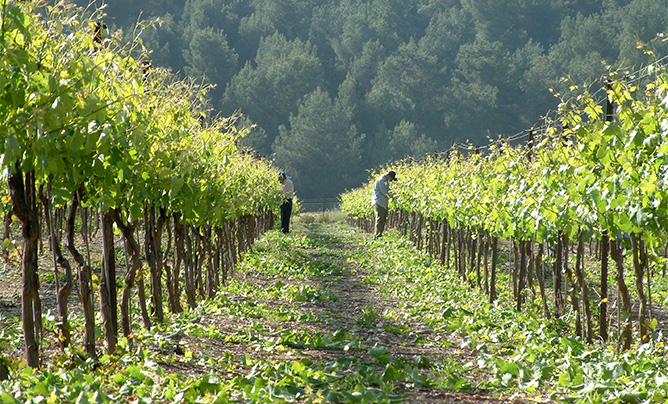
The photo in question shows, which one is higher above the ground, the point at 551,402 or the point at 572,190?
the point at 572,190

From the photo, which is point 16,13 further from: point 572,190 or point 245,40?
point 245,40

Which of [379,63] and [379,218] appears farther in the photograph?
[379,63]

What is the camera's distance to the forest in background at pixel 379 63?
172ft

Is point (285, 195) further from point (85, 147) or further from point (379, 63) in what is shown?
point (379, 63)

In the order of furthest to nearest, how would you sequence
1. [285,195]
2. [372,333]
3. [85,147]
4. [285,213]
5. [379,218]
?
[285,213]
[285,195]
[379,218]
[372,333]
[85,147]

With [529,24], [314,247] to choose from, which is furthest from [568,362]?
[529,24]

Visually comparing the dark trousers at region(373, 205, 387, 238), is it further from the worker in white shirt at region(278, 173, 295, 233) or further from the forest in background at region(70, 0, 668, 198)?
the forest in background at region(70, 0, 668, 198)

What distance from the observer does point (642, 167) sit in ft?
12.4

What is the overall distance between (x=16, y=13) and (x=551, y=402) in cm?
298

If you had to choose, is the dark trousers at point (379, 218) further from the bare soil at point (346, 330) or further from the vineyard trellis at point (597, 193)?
the vineyard trellis at point (597, 193)

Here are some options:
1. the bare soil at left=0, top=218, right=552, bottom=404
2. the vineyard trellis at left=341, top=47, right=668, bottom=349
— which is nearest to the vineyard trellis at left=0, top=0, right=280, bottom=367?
the bare soil at left=0, top=218, right=552, bottom=404

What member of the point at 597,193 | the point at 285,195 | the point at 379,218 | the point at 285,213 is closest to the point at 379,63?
the point at 285,213

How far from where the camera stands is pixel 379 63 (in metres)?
63.4

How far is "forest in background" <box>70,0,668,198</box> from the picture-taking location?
52562 mm
